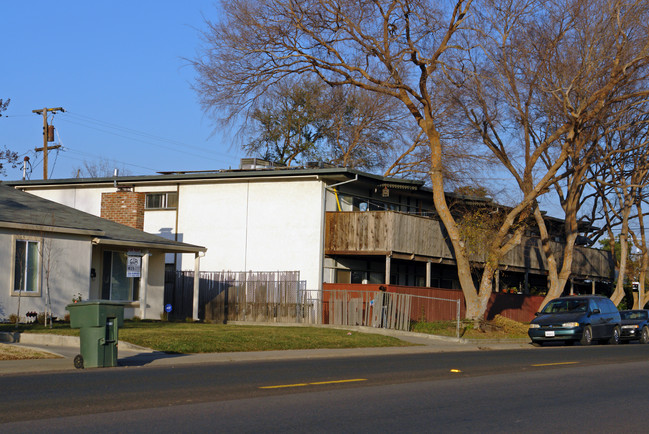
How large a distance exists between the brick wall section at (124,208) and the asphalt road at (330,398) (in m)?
18.0

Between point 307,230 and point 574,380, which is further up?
point 307,230

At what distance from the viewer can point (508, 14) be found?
30203 millimetres

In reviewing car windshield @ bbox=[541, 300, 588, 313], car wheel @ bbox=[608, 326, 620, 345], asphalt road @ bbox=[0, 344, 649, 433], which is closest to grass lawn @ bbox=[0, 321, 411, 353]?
asphalt road @ bbox=[0, 344, 649, 433]

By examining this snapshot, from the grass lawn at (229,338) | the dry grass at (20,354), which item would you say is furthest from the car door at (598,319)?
the dry grass at (20,354)

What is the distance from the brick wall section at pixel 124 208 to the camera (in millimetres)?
33000

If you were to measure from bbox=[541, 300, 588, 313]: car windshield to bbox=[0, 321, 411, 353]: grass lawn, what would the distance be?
18.6ft

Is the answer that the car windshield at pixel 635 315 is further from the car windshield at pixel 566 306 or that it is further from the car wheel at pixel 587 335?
the car wheel at pixel 587 335

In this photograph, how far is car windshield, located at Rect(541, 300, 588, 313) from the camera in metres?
26.2

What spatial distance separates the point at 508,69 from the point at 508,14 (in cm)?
230

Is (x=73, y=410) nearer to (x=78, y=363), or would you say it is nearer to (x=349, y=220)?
(x=78, y=363)

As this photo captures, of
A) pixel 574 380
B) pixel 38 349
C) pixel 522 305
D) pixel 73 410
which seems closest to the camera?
pixel 73 410

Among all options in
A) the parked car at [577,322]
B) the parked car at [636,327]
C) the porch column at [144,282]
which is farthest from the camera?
the parked car at [636,327]

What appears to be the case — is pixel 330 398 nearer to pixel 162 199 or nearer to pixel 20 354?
pixel 20 354

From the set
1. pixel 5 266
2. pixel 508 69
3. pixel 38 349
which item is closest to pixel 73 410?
pixel 38 349
